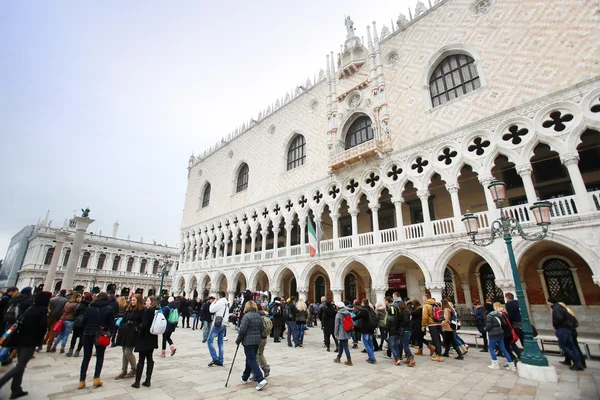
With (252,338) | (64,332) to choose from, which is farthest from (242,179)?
(252,338)

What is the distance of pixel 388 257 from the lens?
12672mm

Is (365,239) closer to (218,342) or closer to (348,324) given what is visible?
(348,324)

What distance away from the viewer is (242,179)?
2433 cm

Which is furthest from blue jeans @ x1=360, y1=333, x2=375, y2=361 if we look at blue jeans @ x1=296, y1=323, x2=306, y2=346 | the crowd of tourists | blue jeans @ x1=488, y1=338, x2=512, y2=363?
blue jeans @ x1=296, y1=323, x2=306, y2=346

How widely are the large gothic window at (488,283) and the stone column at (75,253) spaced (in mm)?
19079

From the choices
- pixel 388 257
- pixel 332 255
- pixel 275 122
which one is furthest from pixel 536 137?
pixel 275 122

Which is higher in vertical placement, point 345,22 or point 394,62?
point 345,22

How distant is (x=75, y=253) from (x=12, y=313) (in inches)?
437

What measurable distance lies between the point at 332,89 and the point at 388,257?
35.6 feet

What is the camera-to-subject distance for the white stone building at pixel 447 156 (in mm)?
9836

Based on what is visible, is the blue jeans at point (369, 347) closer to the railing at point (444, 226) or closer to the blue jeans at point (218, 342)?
the blue jeans at point (218, 342)

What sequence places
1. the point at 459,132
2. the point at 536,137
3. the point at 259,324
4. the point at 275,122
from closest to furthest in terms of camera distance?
1. the point at 259,324
2. the point at 536,137
3. the point at 459,132
4. the point at 275,122

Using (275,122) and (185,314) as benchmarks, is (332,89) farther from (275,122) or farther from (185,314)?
(185,314)

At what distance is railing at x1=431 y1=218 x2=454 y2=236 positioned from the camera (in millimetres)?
11460
